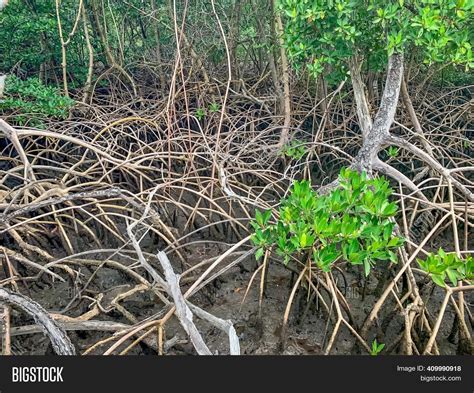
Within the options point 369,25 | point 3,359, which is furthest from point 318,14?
point 3,359

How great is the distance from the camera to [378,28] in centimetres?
251

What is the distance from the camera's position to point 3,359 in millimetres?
1463

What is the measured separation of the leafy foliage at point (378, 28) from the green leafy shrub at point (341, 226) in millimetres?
778

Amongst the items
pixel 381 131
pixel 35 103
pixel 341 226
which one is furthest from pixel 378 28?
pixel 35 103

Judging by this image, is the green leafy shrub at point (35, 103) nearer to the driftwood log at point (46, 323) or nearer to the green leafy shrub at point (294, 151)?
the green leafy shrub at point (294, 151)

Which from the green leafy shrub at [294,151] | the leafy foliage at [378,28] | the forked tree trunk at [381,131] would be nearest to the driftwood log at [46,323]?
the forked tree trunk at [381,131]

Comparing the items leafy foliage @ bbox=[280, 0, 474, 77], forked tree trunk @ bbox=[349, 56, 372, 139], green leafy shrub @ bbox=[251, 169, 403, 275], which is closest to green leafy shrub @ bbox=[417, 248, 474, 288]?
green leafy shrub @ bbox=[251, 169, 403, 275]

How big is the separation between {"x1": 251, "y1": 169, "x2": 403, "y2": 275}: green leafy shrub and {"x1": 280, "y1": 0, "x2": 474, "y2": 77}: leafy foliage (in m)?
0.78

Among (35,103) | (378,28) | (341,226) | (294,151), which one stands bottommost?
(341,226)

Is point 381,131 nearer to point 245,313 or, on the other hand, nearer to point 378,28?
point 378,28

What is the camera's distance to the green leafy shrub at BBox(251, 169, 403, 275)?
169 centimetres

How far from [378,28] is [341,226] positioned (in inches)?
55.6

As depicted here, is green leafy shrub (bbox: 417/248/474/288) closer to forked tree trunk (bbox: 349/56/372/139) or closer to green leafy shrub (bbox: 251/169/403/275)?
green leafy shrub (bbox: 251/169/403/275)

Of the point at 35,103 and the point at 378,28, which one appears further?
the point at 35,103
